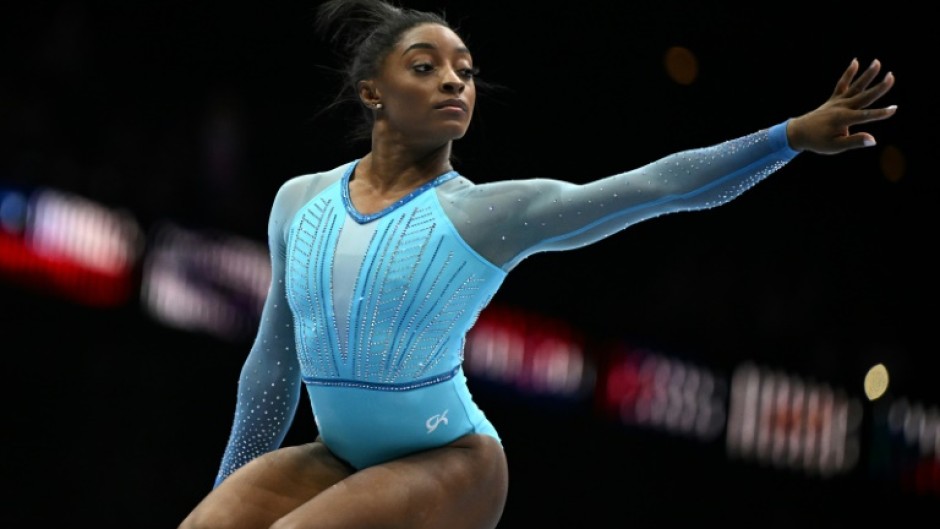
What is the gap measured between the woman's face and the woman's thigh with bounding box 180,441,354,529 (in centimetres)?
72

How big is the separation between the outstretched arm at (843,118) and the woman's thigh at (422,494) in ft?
2.97

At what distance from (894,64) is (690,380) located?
256cm

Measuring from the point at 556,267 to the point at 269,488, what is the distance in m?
5.31

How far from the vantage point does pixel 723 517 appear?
852cm

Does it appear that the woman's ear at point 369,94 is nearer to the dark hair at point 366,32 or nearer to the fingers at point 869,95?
the dark hair at point 366,32

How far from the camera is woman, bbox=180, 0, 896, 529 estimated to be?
250 centimetres

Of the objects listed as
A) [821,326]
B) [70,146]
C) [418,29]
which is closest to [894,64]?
[821,326]

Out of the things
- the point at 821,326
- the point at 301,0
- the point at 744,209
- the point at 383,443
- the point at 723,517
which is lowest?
the point at 723,517

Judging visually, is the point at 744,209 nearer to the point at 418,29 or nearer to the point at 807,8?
the point at 807,8

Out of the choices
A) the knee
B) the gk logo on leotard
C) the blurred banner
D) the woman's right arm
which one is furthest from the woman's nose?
the blurred banner

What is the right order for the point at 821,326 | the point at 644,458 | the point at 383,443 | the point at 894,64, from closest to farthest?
the point at 383,443 < the point at 894,64 < the point at 644,458 < the point at 821,326

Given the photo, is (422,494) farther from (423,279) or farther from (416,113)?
(416,113)

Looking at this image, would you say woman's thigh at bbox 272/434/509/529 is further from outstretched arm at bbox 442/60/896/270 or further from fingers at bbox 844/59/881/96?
A: fingers at bbox 844/59/881/96

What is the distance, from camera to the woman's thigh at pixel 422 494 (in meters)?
2.43
